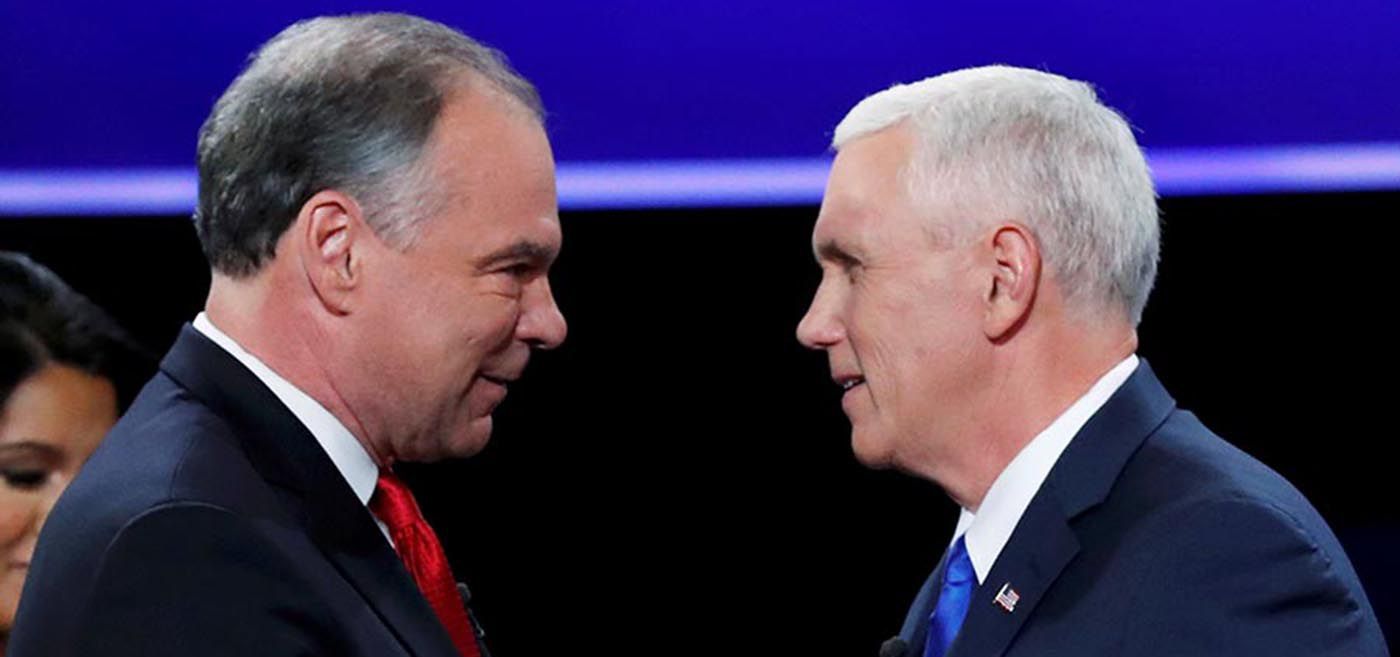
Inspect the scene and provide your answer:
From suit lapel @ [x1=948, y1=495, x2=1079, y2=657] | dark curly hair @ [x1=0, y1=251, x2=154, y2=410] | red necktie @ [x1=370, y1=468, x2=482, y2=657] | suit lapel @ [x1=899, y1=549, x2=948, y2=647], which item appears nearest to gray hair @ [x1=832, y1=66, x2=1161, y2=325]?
suit lapel @ [x1=948, y1=495, x2=1079, y2=657]

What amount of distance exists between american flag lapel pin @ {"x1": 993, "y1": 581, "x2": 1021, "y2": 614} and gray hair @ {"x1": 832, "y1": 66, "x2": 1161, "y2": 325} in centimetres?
33

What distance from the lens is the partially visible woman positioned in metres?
3.06

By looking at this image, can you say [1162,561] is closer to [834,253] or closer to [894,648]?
[894,648]

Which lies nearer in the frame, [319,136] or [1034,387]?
[319,136]

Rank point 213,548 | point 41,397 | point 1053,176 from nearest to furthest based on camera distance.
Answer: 1. point 213,548
2. point 1053,176
3. point 41,397

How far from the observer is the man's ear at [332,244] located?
7.45 ft

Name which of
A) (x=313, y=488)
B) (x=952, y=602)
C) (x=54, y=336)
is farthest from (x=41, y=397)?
(x=952, y=602)

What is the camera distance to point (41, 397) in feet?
10.1

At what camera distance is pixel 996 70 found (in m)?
2.48

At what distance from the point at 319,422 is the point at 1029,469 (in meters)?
0.76

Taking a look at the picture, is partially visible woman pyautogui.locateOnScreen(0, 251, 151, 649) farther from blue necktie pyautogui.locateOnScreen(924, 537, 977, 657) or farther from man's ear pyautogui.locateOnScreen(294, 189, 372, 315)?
blue necktie pyautogui.locateOnScreen(924, 537, 977, 657)

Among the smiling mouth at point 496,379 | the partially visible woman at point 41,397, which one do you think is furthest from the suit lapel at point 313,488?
the partially visible woman at point 41,397

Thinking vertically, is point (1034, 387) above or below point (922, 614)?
above

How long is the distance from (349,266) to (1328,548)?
3.39 ft
